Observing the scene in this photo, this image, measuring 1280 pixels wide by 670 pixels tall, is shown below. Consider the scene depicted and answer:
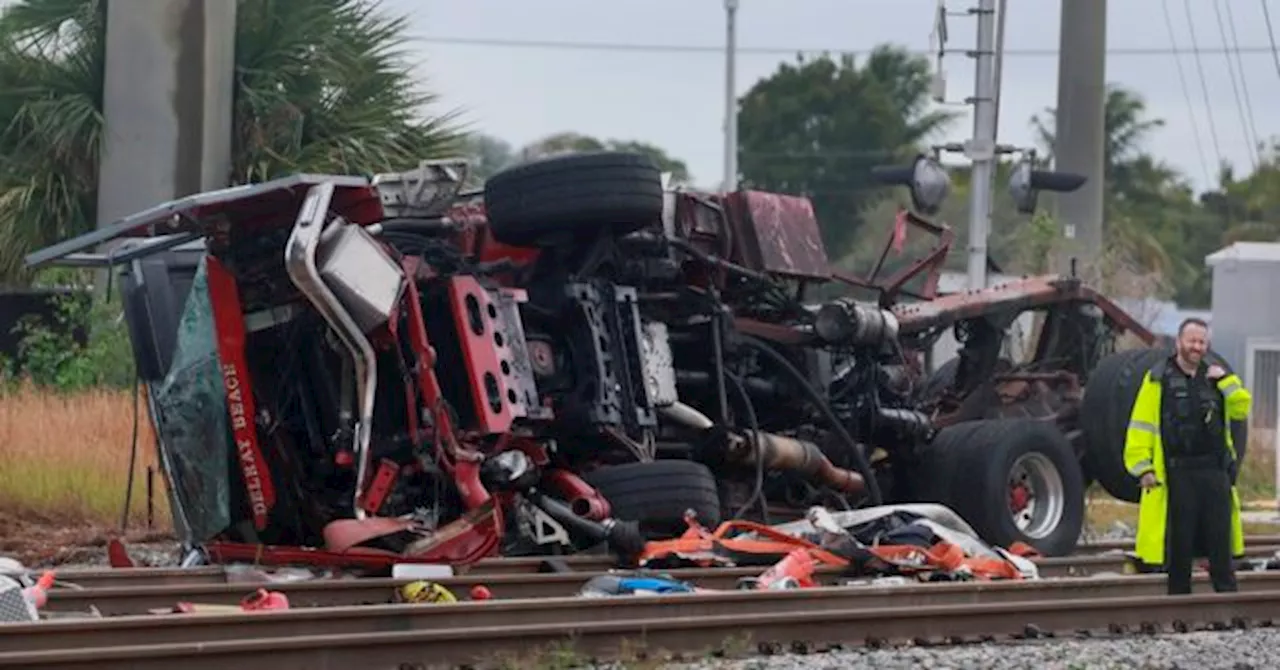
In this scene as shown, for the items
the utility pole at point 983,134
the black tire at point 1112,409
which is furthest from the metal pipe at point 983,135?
the black tire at point 1112,409

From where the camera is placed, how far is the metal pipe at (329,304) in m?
12.8

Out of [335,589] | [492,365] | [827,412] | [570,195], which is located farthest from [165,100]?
[335,589]

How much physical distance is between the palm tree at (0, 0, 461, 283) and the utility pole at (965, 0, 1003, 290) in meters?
5.69

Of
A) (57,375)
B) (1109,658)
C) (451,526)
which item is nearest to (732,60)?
(57,375)

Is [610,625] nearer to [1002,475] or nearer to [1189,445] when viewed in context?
[1189,445]

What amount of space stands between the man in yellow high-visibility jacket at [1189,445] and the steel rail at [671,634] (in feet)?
1.09

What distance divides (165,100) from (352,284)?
1372cm

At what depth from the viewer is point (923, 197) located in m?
25.7

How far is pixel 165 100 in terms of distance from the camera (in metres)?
26.1

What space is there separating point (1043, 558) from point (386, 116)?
1236cm

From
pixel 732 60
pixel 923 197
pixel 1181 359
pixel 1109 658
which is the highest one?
pixel 732 60

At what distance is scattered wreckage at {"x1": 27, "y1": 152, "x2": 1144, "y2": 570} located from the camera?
1338 cm

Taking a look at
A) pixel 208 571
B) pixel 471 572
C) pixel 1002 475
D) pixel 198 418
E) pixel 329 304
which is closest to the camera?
pixel 329 304

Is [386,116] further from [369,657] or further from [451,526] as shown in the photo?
[369,657]
